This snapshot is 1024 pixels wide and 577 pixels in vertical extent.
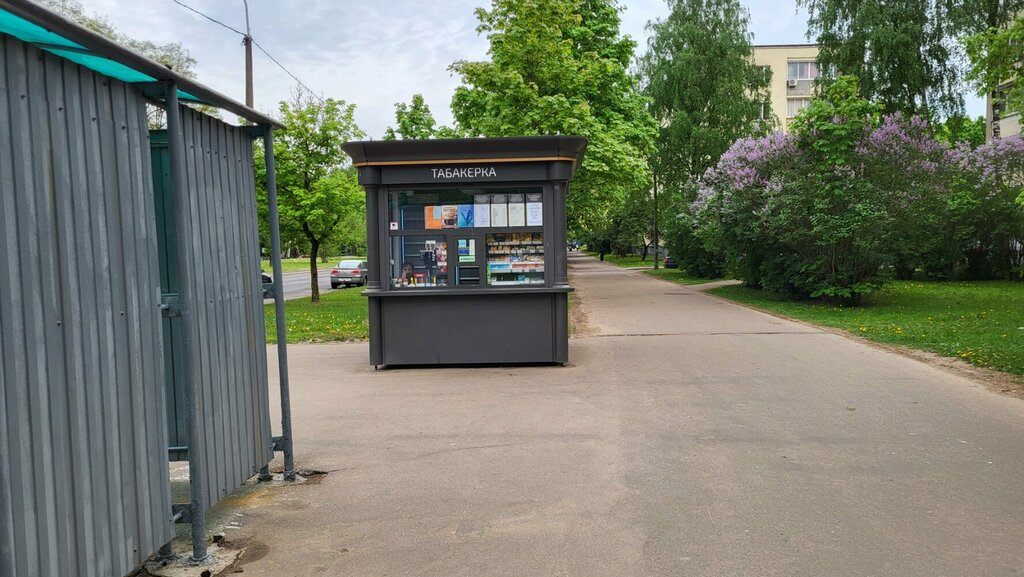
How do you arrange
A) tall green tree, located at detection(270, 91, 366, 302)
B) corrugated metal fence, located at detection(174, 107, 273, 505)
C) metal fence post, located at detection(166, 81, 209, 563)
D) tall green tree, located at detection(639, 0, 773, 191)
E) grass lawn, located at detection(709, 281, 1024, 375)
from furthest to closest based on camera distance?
tall green tree, located at detection(639, 0, 773, 191)
tall green tree, located at detection(270, 91, 366, 302)
grass lawn, located at detection(709, 281, 1024, 375)
corrugated metal fence, located at detection(174, 107, 273, 505)
metal fence post, located at detection(166, 81, 209, 563)

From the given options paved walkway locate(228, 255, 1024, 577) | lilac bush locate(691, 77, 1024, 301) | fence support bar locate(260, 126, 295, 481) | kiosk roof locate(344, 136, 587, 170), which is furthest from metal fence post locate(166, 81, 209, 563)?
lilac bush locate(691, 77, 1024, 301)

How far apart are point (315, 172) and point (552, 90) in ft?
25.3

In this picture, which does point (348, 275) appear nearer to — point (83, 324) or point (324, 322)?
point (324, 322)

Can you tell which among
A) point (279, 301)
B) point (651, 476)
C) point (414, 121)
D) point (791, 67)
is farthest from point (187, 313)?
point (791, 67)

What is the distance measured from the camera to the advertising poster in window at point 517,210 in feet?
33.6

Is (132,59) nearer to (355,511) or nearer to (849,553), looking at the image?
(355,511)

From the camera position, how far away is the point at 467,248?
10328 mm

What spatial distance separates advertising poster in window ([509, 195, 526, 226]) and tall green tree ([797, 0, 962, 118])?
24543mm

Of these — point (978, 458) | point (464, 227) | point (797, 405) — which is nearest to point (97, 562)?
point (978, 458)

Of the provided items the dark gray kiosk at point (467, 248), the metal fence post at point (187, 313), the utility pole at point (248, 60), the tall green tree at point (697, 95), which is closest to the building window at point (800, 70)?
the tall green tree at point (697, 95)

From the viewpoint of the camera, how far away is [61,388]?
117 inches

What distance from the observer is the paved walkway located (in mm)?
4055

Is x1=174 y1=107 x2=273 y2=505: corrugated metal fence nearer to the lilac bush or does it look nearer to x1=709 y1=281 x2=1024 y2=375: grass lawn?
x1=709 y1=281 x2=1024 y2=375: grass lawn

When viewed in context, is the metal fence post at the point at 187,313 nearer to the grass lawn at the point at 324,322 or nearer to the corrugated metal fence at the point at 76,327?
the corrugated metal fence at the point at 76,327
